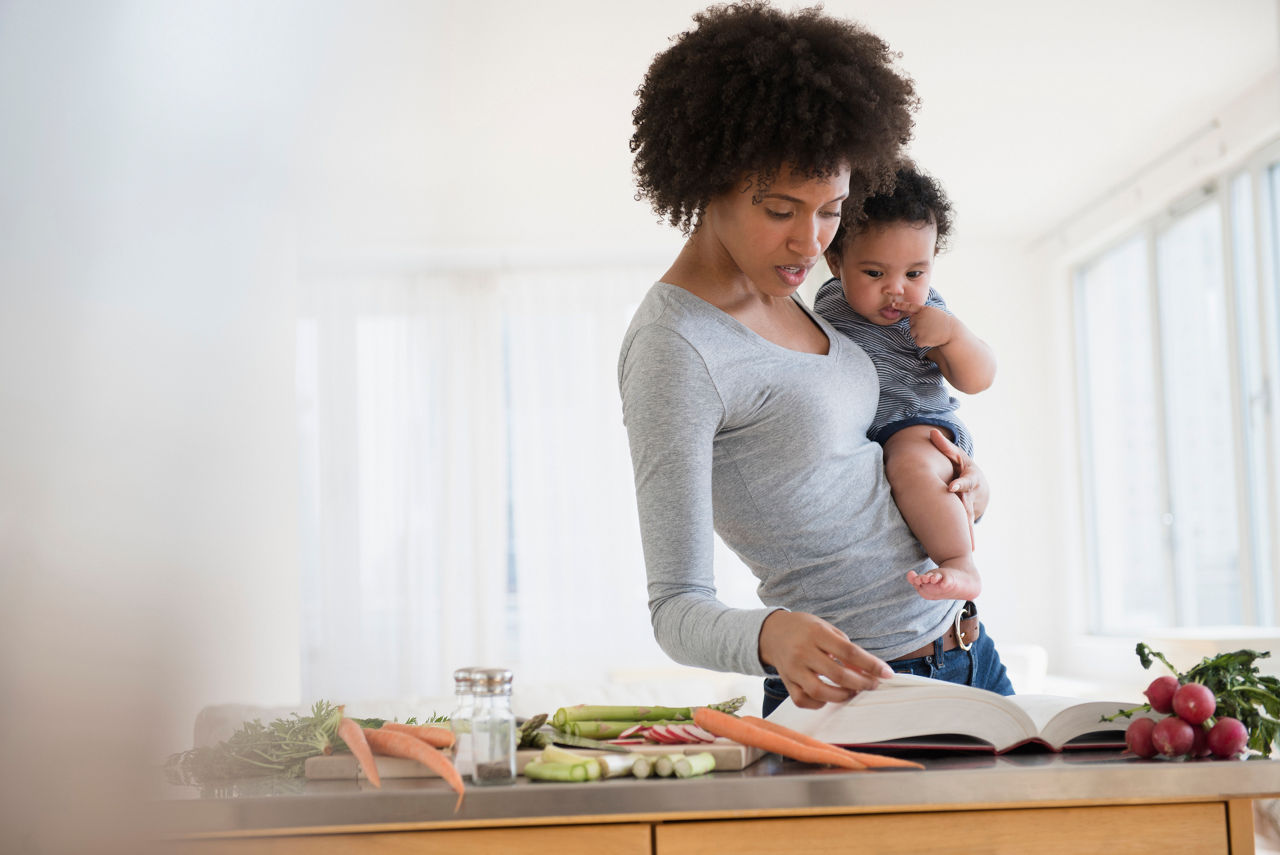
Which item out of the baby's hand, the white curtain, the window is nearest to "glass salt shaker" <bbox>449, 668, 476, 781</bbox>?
the baby's hand

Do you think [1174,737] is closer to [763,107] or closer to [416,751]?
[416,751]

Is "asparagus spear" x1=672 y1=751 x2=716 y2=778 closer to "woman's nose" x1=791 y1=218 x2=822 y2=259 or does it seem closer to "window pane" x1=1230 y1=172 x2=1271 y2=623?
"woman's nose" x1=791 y1=218 x2=822 y2=259

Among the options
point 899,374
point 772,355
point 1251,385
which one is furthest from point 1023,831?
point 1251,385

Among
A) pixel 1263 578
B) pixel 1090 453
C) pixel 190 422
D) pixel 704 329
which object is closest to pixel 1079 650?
pixel 1090 453

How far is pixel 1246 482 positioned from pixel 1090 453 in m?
1.51

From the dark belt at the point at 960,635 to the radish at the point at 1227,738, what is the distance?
1.37ft

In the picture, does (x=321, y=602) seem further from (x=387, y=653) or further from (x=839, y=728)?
(x=839, y=728)

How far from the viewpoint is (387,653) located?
6.40 m

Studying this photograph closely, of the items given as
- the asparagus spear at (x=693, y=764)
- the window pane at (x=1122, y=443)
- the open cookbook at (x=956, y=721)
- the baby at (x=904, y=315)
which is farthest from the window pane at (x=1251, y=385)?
the asparagus spear at (x=693, y=764)

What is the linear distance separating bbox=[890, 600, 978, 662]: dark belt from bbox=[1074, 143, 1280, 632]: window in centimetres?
359

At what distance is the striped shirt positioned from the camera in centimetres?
141

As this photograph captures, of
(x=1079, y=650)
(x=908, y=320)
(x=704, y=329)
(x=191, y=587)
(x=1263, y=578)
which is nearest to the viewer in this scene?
(x=191, y=587)

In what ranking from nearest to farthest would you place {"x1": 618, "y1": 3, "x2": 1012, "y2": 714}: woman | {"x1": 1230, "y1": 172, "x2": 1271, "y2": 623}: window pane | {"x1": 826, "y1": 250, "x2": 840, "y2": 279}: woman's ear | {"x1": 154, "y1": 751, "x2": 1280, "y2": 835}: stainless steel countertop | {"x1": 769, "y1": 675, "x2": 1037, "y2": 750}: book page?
{"x1": 154, "y1": 751, "x2": 1280, "y2": 835}: stainless steel countertop < {"x1": 769, "y1": 675, "x2": 1037, "y2": 750}: book page < {"x1": 618, "y1": 3, "x2": 1012, "y2": 714}: woman < {"x1": 826, "y1": 250, "x2": 840, "y2": 279}: woman's ear < {"x1": 1230, "y1": 172, "x2": 1271, "y2": 623}: window pane

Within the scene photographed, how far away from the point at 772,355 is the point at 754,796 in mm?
547
